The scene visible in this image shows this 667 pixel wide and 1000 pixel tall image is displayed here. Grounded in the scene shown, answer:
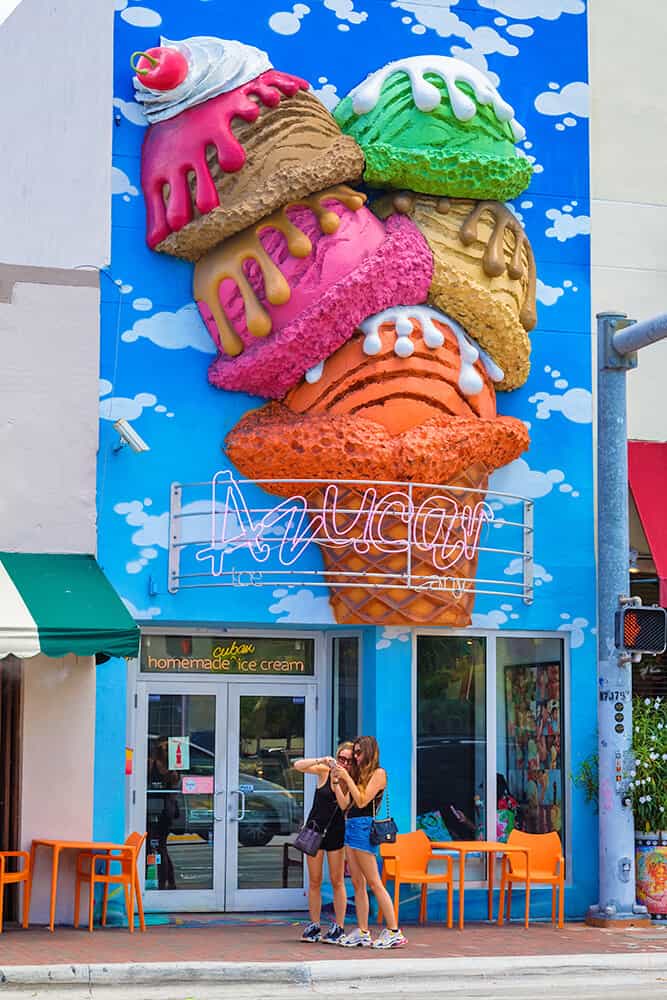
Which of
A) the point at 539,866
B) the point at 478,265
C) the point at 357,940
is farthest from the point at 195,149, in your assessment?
the point at 539,866

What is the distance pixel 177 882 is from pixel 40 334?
5.69m

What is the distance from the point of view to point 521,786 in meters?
17.4

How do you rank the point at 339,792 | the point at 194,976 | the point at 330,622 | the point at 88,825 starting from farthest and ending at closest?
the point at 330,622 → the point at 88,825 → the point at 339,792 → the point at 194,976

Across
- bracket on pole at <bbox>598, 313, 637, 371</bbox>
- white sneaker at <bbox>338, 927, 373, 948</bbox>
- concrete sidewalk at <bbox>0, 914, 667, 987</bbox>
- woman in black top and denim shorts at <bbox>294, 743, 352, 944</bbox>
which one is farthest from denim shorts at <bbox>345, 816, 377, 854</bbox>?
bracket on pole at <bbox>598, 313, 637, 371</bbox>

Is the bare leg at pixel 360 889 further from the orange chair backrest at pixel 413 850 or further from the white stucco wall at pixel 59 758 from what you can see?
the white stucco wall at pixel 59 758

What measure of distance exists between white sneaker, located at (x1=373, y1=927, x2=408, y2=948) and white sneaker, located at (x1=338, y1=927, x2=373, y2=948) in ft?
0.23

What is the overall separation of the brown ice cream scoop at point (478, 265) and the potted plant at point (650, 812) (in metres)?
4.11

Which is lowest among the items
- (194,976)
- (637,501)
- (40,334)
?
(194,976)

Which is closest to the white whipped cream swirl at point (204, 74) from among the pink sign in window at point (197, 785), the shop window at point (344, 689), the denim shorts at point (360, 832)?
the shop window at point (344, 689)

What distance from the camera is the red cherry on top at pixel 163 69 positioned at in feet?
51.4

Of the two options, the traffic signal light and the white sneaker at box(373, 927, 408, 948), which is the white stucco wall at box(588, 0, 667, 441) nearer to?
the traffic signal light

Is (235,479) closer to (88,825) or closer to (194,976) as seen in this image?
(88,825)

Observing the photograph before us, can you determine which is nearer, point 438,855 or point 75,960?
point 75,960

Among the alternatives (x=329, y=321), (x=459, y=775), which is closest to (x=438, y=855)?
(x=459, y=775)
